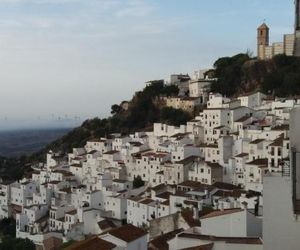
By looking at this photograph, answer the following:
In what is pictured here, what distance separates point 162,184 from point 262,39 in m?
29.8

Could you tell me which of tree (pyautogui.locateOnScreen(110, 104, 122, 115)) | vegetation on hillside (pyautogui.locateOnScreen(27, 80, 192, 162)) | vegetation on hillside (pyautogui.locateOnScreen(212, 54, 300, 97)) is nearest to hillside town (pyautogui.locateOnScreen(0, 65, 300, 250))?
vegetation on hillside (pyautogui.locateOnScreen(212, 54, 300, 97))

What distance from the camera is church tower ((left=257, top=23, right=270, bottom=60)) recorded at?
185 feet

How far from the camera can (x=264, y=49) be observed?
185 ft

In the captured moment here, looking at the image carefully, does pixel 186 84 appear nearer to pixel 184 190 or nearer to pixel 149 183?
pixel 149 183

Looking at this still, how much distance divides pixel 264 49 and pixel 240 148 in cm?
2480

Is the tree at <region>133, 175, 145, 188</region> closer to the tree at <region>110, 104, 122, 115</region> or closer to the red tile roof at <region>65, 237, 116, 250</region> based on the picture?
the red tile roof at <region>65, 237, 116, 250</region>

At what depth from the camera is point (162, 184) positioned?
33.0 meters

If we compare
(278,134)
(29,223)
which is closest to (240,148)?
(278,134)

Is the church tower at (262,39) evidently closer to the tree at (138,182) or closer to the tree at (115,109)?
the tree at (115,109)

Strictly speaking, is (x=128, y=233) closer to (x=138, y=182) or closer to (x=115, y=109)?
(x=138, y=182)

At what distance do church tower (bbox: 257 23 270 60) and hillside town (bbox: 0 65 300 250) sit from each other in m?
12.7

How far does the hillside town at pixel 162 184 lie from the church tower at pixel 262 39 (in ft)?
41.6

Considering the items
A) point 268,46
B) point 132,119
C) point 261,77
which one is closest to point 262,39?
point 268,46

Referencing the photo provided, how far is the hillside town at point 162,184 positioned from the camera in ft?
62.8
